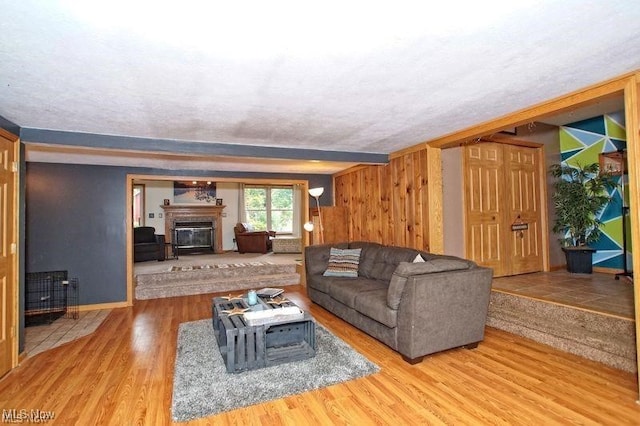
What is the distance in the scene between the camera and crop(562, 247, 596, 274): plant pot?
4793mm

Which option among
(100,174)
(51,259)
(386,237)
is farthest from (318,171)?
(51,259)

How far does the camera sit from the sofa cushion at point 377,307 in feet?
9.77

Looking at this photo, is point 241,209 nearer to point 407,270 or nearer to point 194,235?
point 194,235

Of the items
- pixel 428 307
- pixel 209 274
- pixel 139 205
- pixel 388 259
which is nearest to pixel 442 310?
pixel 428 307

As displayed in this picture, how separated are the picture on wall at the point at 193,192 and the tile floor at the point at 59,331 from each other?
544cm

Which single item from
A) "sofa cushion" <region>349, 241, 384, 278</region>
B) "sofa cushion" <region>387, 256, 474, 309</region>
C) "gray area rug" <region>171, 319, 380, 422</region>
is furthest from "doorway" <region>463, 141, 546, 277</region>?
"gray area rug" <region>171, 319, 380, 422</region>

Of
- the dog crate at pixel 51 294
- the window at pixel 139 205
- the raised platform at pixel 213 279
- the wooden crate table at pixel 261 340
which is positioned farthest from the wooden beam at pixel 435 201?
the window at pixel 139 205

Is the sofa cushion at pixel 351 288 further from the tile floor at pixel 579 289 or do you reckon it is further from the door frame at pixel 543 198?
the door frame at pixel 543 198

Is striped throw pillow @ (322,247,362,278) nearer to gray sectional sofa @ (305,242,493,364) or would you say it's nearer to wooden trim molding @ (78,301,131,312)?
gray sectional sofa @ (305,242,493,364)

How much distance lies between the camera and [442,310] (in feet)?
9.41

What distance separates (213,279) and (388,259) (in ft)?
11.6

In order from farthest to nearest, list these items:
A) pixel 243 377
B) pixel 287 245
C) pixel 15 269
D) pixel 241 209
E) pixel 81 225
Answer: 1. pixel 241 209
2. pixel 287 245
3. pixel 81 225
4. pixel 15 269
5. pixel 243 377

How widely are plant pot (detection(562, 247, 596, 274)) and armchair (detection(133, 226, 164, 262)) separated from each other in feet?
27.2

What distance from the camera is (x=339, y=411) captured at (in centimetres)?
214
